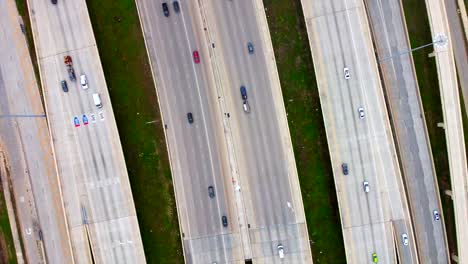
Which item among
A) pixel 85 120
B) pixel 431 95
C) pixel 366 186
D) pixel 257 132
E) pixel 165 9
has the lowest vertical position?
pixel 366 186

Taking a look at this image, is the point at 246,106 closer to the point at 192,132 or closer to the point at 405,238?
the point at 192,132

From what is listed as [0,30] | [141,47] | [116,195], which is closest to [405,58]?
[141,47]

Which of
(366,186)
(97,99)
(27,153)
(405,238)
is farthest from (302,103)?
(27,153)

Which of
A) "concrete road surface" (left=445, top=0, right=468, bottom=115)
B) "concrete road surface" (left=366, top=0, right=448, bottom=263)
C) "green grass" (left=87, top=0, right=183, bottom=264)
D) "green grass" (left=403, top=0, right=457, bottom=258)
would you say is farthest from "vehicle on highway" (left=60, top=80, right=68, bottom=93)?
"concrete road surface" (left=445, top=0, right=468, bottom=115)

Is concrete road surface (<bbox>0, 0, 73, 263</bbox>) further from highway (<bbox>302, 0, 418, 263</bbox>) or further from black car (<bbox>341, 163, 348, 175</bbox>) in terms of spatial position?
A: black car (<bbox>341, 163, 348, 175</bbox>)

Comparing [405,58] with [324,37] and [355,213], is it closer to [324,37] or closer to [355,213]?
[324,37]

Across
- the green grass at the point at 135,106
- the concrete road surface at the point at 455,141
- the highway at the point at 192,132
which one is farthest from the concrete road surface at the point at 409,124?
the green grass at the point at 135,106

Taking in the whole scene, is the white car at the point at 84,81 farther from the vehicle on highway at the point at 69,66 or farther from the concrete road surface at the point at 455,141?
the concrete road surface at the point at 455,141
